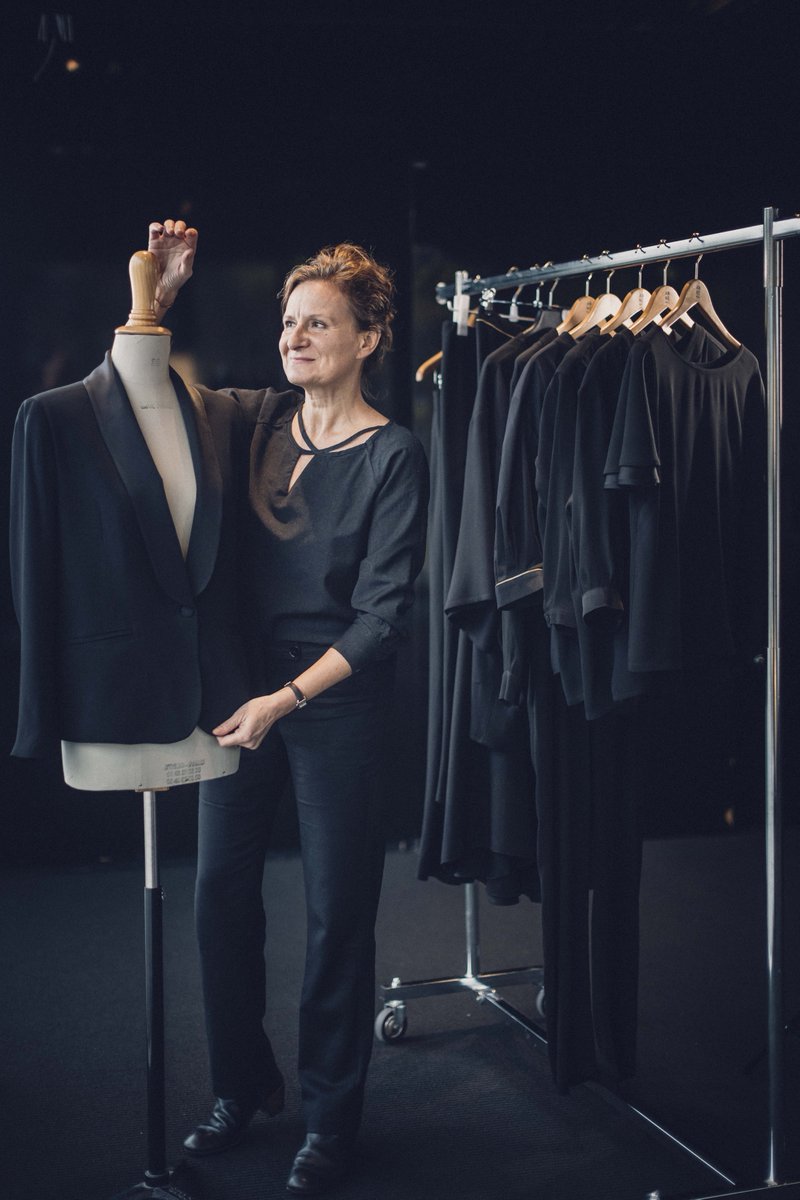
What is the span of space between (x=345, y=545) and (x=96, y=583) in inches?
19.3

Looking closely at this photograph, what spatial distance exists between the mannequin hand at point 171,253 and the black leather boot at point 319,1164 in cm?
150

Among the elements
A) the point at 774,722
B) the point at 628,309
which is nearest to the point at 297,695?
the point at 774,722

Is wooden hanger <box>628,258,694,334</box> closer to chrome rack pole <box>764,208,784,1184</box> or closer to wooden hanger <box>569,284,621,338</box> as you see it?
wooden hanger <box>569,284,621,338</box>

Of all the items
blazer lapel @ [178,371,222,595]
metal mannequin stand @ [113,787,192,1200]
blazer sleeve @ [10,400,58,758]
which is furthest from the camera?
metal mannequin stand @ [113,787,192,1200]

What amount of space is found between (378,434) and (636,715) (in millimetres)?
796

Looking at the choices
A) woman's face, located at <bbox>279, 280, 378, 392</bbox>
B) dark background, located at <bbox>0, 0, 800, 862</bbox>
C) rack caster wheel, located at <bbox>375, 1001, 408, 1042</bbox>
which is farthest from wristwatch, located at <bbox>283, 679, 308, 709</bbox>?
Result: dark background, located at <bbox>0, 0, 800, 862</bbox>

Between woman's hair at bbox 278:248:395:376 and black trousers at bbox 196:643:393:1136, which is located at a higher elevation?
woman's hair at bbox 278:248:395:376

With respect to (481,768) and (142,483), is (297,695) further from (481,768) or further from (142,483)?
(481,768)

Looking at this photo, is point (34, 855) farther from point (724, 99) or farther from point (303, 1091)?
point (724, 99)

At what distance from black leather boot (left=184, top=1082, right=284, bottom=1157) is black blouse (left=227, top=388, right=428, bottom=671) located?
3.06 feet

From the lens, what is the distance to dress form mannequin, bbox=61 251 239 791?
1790 mm

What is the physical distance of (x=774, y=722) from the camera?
6.94ft

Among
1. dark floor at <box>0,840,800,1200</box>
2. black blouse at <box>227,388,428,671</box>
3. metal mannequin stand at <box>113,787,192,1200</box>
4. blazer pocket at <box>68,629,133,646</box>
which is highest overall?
black blouse at <box>227,388,428,671</box>

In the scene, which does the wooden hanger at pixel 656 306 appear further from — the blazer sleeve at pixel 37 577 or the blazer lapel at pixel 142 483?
the blazer sleeve at pixel 37 577
